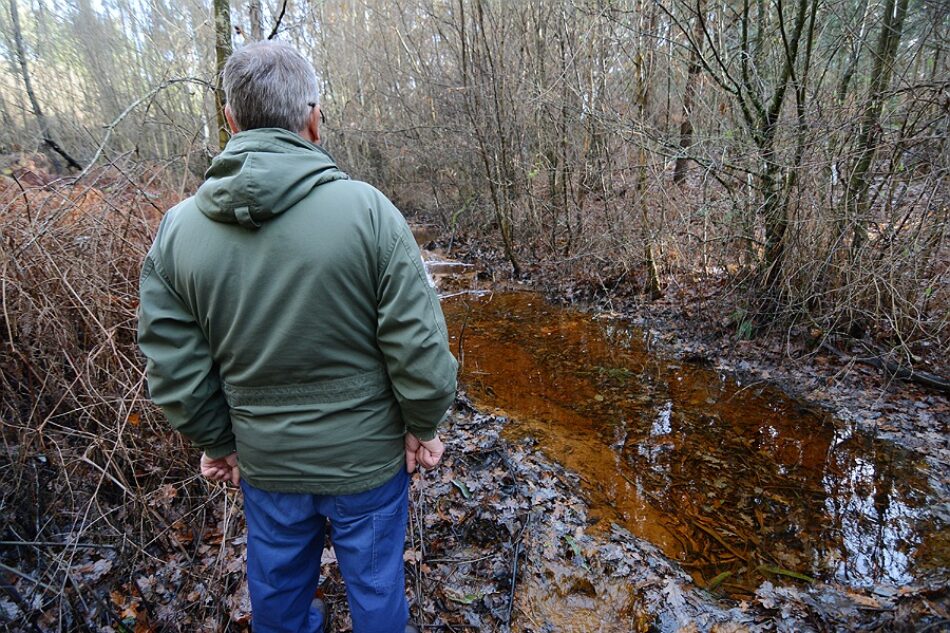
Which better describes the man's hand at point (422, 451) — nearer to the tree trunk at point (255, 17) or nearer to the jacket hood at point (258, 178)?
the jacket hood at point (258, 178)

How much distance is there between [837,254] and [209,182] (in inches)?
242

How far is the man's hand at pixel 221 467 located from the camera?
69.2 inches

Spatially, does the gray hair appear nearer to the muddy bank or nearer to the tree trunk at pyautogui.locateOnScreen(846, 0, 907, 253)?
the muddy bank

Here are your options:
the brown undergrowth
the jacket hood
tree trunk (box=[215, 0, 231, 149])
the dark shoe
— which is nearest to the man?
the jacket hood

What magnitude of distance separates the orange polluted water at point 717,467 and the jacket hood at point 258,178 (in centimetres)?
308

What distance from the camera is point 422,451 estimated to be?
5.66ft

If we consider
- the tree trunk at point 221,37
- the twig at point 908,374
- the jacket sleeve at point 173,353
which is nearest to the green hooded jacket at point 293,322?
the jacket sleeve at point 173,353

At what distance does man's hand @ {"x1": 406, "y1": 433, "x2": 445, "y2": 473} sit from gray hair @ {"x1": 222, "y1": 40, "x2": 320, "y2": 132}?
1141 millimetres

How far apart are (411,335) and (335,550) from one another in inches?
36.2

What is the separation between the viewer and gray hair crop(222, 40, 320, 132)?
53.7 inches

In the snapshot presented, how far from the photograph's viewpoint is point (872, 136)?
462 centimetres

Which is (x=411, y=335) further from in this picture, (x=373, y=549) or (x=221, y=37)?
(x=221, y=37)

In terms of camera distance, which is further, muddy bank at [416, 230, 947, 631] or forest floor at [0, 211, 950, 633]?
muddy bank at [416, 230, 947, 631]

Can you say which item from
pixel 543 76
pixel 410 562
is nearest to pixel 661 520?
pixel 410 562
